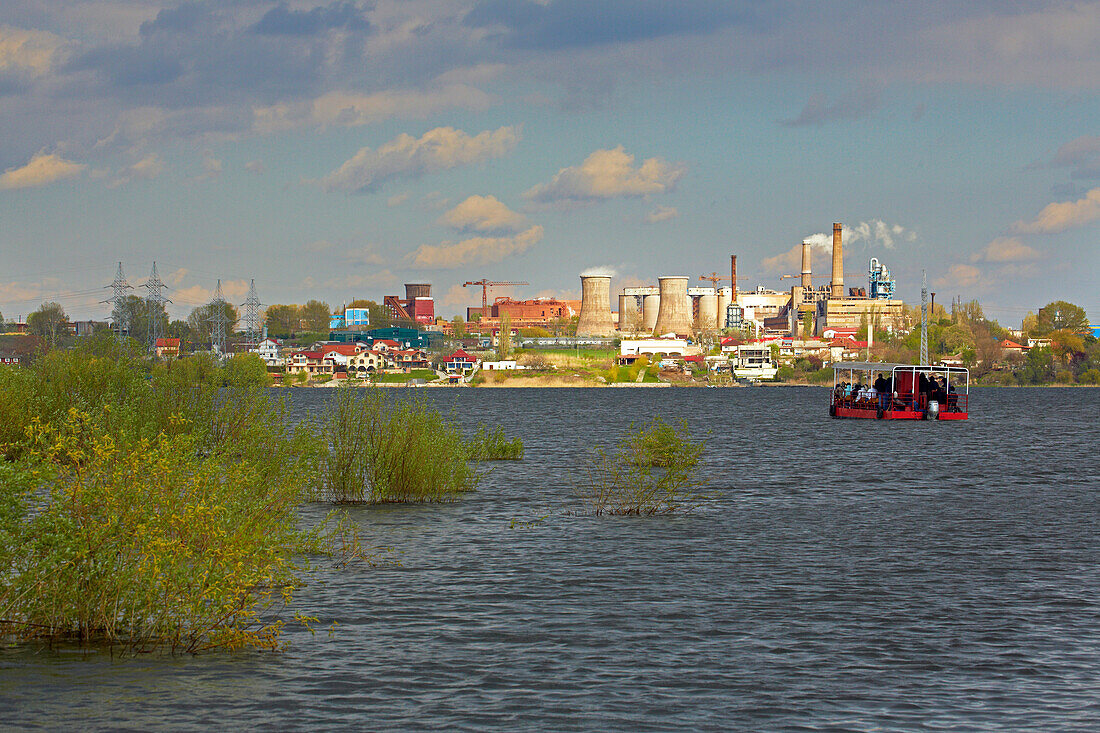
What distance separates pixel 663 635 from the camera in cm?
1709

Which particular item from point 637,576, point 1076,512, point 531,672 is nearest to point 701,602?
point 637,576

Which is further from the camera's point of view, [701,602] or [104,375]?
[104,375]

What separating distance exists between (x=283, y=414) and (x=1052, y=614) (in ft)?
64.8

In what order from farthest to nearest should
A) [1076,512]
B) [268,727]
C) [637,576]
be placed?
1. [1076,512]
2. [637,576]
3. [268,727]

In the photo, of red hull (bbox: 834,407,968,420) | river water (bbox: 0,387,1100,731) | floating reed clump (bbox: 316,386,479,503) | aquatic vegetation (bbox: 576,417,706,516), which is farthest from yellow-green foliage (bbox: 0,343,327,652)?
red hull (bbox: 834,407,968,420)

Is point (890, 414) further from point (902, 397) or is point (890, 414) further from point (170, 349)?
point (170, 349)

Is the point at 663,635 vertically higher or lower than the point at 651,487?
lower

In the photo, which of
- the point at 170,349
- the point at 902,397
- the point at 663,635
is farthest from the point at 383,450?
the point at 902,397

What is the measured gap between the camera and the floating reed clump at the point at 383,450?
29516 millimetres

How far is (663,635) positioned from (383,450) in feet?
48.3

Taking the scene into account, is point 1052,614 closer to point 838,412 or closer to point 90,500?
point 90,500

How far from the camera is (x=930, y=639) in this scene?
55.5 feet

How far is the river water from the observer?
13.3 m

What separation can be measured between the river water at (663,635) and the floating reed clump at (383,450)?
0.97 meters
